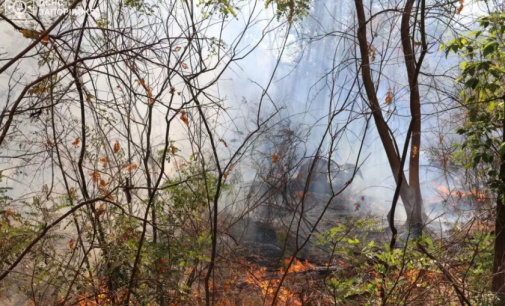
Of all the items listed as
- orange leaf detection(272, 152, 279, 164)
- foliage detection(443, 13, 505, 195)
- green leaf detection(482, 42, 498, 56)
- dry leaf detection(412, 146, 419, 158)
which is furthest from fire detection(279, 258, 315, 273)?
green leaf detection(482, 42, 498, 56)

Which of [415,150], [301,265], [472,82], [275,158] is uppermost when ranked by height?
[415,150]

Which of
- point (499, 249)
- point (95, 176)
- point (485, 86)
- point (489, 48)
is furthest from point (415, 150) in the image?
point (95, 176)

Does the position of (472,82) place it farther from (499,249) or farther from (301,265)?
(301,265)

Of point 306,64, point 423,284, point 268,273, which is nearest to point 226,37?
point 306,64

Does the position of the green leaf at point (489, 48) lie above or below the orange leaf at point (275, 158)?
below

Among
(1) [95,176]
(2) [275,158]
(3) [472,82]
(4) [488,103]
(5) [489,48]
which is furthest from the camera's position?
(2) [275,158]

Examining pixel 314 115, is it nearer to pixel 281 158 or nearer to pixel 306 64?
pixel 306 64

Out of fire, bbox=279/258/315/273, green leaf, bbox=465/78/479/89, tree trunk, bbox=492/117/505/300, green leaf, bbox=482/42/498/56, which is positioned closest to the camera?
green leaf, bbox=482/42/498/56

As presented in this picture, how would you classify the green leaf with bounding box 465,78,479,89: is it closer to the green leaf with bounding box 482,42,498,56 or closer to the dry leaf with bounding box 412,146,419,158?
the green leaf with bounding box 482,42,498,56

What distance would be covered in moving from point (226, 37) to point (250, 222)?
6.30 feet

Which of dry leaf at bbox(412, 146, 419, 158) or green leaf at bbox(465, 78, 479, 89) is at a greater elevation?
dry leaf at bbox(412, 146, 419, 158)

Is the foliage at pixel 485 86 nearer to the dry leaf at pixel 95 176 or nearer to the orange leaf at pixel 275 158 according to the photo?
the dry leaf at pixel 95 176

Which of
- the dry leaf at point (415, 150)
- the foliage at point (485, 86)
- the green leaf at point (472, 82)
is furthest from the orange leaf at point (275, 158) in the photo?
the green leaf at point (472, 82)

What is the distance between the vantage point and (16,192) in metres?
3.50
